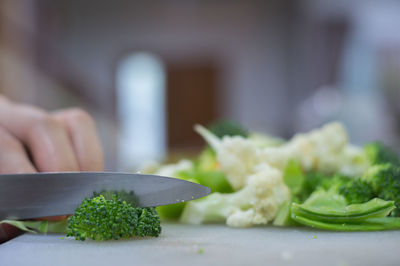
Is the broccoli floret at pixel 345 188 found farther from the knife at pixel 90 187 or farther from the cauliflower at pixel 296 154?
the knife at pixel 90 187

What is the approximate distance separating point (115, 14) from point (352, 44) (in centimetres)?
370

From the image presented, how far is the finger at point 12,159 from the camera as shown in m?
0.85

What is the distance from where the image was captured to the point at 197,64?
7.37 meters

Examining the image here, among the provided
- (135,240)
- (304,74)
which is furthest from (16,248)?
(304,74)

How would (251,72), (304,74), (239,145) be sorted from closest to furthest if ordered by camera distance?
(239,145) → (304,74) → (251,72)

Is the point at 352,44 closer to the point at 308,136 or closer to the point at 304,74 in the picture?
the point at 304,74

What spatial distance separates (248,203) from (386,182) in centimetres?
26

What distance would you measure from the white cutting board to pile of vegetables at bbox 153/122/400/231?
34mm

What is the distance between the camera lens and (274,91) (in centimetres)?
711

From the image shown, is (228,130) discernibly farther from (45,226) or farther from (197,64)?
(197,64)

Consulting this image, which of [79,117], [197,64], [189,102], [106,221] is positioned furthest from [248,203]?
[189,102]

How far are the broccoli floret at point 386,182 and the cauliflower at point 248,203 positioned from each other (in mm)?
167

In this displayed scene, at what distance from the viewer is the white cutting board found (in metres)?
0.61

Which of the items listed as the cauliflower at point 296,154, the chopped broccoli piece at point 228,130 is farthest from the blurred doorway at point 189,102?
the cauliflower at point 296,154
